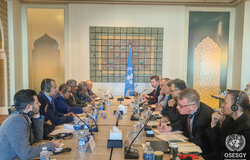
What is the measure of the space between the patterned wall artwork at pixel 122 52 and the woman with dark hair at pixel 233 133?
425cm

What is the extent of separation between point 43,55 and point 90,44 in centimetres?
307

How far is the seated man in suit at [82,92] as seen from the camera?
177 inches

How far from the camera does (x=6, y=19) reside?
543 cm

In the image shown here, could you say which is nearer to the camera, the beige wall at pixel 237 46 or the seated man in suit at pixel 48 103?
the seated man in suit at pixel 48 103

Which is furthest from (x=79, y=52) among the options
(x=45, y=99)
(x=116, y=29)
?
(x=45, y=99)

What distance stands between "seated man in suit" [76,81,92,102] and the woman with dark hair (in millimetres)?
3152

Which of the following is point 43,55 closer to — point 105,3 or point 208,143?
point 105,3

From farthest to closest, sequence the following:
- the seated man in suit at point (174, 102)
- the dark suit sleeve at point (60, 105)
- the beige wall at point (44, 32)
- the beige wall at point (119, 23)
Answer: the beige wall at point (44, 32)
the beige wall at point (119, 23)
the dark suit sleeve at point (60, 105)
the seated man in suit at point (174, 102)

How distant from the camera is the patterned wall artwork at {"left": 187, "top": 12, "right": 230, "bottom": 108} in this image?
20.2 ft

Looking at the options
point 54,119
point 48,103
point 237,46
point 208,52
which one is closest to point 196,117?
point 54,119

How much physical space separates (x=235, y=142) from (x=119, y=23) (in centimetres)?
502

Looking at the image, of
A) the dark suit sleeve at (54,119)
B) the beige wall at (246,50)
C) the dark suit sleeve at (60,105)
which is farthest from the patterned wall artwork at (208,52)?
the dark suit sleeve at (54,119)

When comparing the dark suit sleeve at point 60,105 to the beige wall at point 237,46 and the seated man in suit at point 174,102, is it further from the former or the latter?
the beige wall at point 237,46

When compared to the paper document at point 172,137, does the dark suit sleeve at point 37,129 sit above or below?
above
